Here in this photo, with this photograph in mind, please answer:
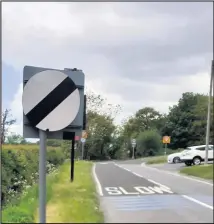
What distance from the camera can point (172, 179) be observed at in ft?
26.6

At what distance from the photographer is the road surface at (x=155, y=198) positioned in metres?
5.02

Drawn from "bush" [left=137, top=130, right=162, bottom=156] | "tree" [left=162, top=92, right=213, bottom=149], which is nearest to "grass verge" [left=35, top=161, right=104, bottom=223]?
"bush" [left=137, top=130, right=162, bottom=156]

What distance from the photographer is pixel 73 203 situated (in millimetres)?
5457

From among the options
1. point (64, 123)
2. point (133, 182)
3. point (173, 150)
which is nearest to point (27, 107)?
point (64, 123)

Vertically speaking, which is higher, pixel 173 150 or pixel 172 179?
pixel 173 150

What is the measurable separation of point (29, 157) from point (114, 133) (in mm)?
4658

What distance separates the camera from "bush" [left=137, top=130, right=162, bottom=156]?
5.07m

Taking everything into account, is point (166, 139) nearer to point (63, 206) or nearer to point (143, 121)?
point (143, 121)

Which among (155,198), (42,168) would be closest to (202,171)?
(155,198)

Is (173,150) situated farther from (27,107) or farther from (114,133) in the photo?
(27,107)

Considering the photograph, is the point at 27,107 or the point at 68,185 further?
the point at 68,185

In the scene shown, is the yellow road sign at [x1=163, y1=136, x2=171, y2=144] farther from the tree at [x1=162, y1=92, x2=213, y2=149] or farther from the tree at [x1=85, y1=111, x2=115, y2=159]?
the tree at [x1=85, y1=111, x2=115, y2=159]

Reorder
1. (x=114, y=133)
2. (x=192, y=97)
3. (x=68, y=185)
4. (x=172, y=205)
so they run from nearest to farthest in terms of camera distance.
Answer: (x=192, y=97) → (x=114, y=133) → (x=172, y=205) → (x=68, y=185)

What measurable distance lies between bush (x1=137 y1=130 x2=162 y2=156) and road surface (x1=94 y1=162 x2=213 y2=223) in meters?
0.73
